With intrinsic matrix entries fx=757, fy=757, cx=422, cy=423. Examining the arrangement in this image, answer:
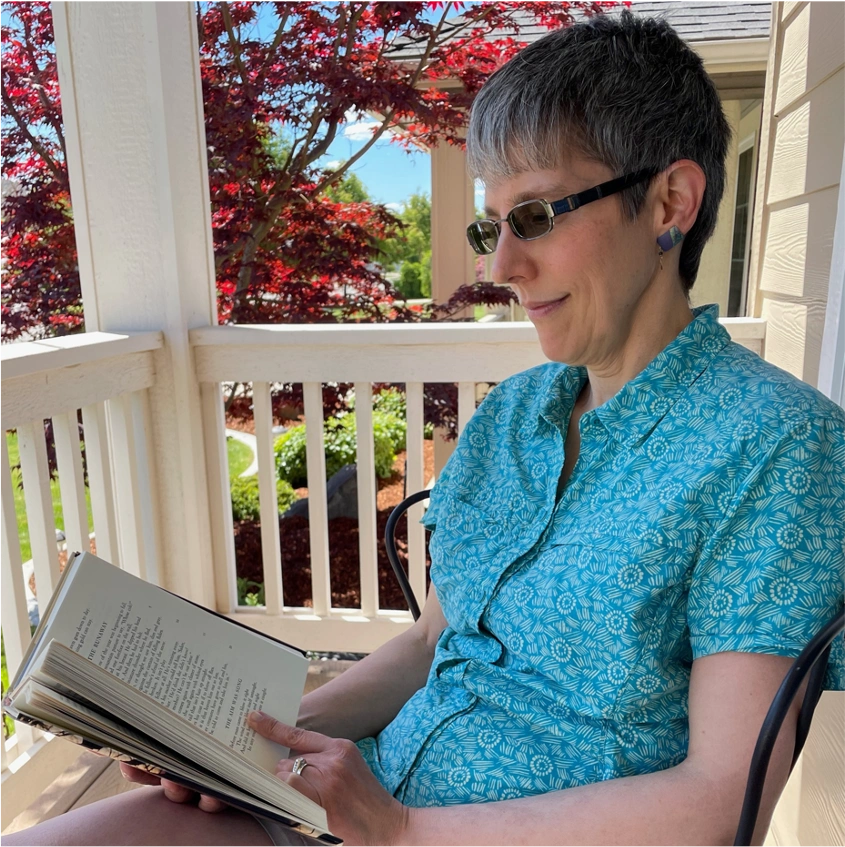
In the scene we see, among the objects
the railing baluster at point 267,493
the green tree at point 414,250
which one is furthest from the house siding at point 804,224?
the green tree at point 414,250

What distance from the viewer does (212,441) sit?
2678 mm

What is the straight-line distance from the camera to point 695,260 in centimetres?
115

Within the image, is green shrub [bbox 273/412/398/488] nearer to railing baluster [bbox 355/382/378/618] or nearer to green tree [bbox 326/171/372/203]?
green tree [bbox 326/171/372/203]

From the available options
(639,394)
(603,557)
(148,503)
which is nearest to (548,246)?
(639,394)

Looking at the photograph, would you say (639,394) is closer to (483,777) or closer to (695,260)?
(695,260)

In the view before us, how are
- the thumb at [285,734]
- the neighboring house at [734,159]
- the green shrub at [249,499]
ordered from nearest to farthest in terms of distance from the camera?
the thumb at [285,734]
the neighboring house at [734,159]
the green shrub at [249,499]

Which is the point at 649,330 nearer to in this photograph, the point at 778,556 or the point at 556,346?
the point at 556,346

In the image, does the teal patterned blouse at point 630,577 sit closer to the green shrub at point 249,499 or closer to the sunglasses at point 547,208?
the sunglasses at point 547,208

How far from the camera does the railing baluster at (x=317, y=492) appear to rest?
2.63 metres

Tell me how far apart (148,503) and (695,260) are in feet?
6.71

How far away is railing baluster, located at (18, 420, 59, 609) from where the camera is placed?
6.48ft

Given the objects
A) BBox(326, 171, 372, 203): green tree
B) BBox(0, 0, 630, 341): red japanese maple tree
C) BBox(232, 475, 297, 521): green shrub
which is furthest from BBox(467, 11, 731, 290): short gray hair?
BBox(232, 475, 297, 521): green shrub

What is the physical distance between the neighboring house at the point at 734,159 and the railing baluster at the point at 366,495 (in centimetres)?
221

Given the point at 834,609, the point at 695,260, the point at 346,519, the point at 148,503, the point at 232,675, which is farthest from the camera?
the point at 346,519
